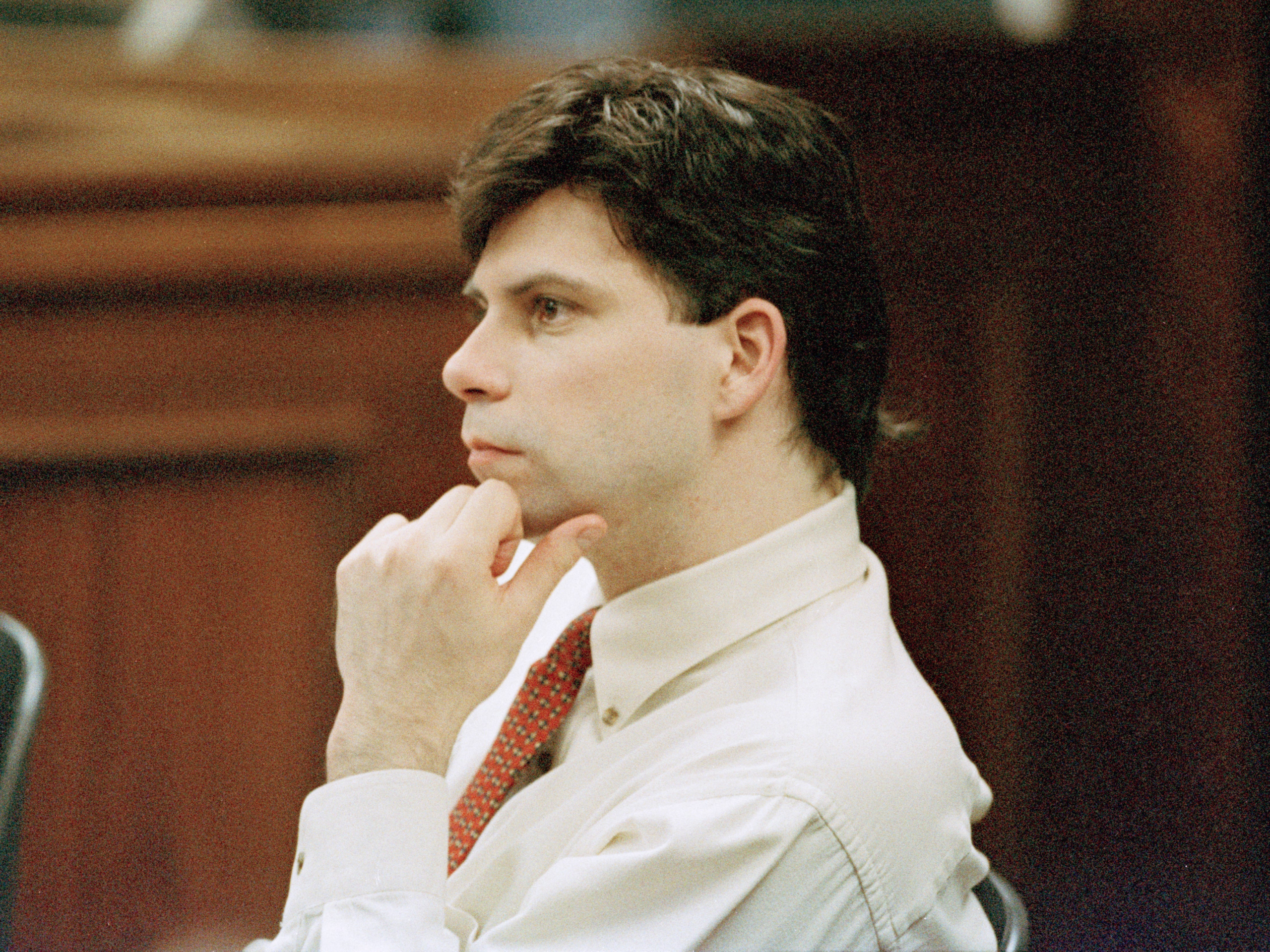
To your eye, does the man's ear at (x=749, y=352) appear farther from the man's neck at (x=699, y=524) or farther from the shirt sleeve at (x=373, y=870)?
the shirt sleeve at (x=373, y=870)

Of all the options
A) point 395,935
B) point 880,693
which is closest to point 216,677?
point 395,935

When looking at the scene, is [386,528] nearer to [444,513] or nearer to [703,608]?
[444,513]

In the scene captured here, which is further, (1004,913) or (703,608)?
(703,608)

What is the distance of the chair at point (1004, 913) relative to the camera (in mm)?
981

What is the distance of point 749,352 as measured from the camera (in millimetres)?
1240

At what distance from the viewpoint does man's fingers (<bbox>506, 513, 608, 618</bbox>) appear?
1.12 metres

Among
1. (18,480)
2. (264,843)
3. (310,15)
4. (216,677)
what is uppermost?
(310,15)

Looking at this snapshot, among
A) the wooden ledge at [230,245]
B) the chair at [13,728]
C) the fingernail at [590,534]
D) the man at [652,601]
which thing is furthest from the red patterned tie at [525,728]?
the wooden ledge at [230,245]

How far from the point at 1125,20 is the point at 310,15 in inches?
59.6

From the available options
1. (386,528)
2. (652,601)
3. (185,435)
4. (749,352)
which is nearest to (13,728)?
(386,528)

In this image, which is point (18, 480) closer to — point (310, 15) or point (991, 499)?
point (310, 15)

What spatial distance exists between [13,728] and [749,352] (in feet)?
2.77

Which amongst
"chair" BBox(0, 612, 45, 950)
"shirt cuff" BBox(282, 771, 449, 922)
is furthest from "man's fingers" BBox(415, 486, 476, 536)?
"chair" BBox(0, 612, 45, 950)

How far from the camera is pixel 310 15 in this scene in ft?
7.41
